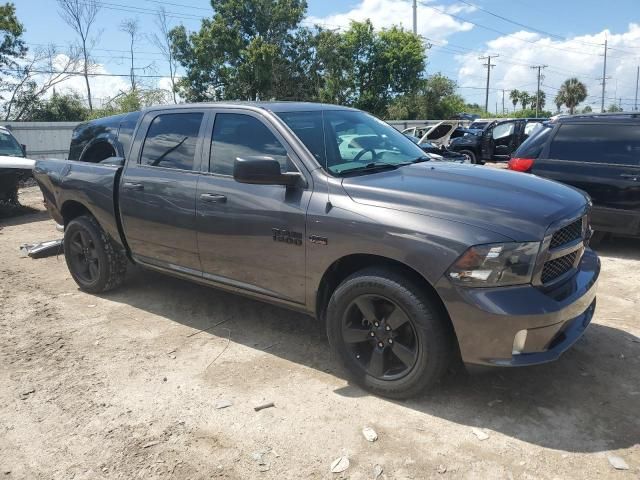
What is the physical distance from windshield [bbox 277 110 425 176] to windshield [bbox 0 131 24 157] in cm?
992

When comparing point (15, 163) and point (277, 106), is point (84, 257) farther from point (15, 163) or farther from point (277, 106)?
point (15, 163)

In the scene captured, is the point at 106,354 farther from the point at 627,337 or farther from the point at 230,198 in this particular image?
the point at 627,337

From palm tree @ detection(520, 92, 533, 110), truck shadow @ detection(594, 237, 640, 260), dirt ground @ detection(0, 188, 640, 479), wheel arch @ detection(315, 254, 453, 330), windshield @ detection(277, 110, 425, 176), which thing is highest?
palm tree @ detection(520, 92, 533, 110)

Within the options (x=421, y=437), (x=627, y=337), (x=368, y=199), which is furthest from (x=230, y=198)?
(x=627, y=337)

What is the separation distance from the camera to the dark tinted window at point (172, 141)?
4327 mm

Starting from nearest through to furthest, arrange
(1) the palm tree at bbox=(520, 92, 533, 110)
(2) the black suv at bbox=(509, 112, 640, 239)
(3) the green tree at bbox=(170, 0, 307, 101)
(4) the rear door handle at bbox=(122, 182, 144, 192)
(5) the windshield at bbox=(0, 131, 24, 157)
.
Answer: (4) the rear door handle at bbox=(122, 182, 144, 192), (2) the black suv at bbox=(509, 112, 640, 239), (5) the windshield at bbox=(0, 131, 24, 157), (3) the green tree at bbox=(170, 0, 307, 101), (1) the palm tree at bbox=(520, 92, 533, 110)

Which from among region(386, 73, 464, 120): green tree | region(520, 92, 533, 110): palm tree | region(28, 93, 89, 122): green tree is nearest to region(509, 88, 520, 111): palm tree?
region(520, 92, 533, 110): palm tree

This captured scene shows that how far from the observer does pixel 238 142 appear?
404cm

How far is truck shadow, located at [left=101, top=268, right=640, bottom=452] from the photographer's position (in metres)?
2.96

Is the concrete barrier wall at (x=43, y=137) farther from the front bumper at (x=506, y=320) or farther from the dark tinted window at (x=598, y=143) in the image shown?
the front bumper at (x=506, y=320)

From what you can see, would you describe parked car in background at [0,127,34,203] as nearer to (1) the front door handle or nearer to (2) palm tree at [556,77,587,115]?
(1) the front door handle

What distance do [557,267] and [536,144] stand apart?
453cm

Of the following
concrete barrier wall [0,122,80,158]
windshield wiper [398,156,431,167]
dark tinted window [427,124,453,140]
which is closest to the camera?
windshield wiper [398,156,431,167]

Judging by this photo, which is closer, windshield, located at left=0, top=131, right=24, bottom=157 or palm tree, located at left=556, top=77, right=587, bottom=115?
windshield, located at left=0, top=131, right=24, bottom=157
